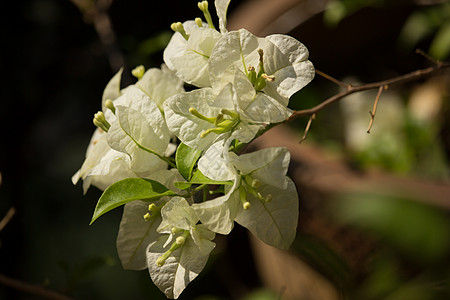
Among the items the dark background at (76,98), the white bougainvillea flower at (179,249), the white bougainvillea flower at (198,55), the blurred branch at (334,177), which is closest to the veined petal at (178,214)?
the white bougainvillea flower at (179,249)

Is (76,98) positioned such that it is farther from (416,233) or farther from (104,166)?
(416,233)

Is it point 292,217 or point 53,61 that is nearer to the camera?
point 292,217

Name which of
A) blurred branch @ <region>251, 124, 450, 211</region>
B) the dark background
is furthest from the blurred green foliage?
the dark background

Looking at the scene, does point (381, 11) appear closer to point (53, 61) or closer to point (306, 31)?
point (306, 31)

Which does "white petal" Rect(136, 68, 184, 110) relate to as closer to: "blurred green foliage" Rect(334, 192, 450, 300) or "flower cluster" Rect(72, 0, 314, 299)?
"flower cluster" Rect(72, 0, 314, 299)

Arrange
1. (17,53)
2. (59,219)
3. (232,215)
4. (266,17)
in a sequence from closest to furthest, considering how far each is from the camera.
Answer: (232,215) → (266,17) → (17,53) → (59,219)

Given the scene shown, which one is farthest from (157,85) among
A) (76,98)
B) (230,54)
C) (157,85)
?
(76,98)

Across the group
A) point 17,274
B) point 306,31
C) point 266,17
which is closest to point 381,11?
point 306,31
